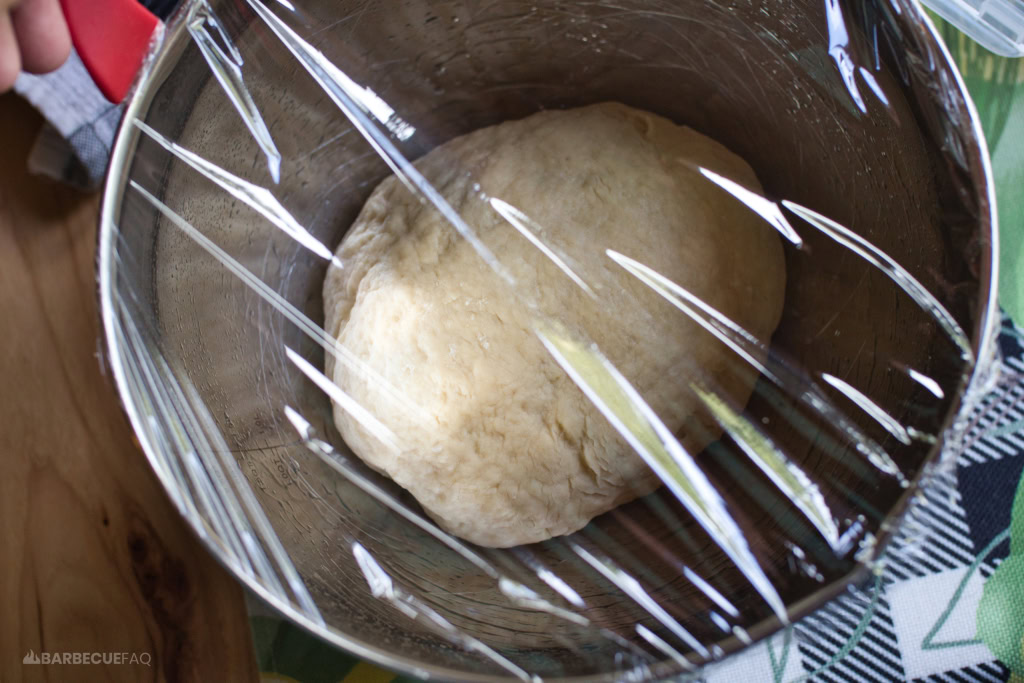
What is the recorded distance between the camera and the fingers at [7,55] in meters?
0.52

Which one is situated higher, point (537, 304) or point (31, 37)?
point (31, 37)

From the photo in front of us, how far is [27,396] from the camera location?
0.65m

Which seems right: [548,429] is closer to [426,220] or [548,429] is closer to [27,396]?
[426,220]

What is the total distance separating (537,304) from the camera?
612 millimetres

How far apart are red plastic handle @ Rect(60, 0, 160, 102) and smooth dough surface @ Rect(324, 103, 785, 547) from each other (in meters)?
0.24

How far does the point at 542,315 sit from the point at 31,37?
18.5 inches

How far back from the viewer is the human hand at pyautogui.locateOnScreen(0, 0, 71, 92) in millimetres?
504

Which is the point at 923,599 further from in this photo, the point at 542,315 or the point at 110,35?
the point at 110,35

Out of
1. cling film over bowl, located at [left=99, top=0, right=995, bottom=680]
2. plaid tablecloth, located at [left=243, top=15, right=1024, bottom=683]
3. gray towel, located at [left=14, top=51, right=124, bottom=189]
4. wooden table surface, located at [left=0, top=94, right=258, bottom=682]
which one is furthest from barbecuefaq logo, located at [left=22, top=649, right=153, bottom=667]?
gray towel, located at [left=14, top=51, right=124, bottom=189]

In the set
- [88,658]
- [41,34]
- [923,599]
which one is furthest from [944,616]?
[41,34]

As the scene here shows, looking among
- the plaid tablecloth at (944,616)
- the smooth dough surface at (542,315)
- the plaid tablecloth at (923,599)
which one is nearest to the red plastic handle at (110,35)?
the plaid tablecloth at (923,599)

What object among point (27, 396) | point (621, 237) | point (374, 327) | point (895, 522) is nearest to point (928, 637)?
point (895, 522)

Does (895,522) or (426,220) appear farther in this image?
(426,220)

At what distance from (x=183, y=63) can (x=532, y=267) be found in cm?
32
